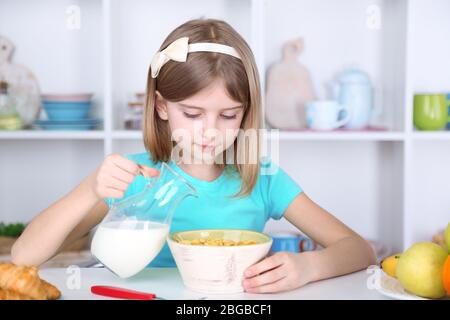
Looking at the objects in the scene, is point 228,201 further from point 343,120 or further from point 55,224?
point 343,120

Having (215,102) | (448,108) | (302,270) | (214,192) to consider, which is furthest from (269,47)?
(302,270)

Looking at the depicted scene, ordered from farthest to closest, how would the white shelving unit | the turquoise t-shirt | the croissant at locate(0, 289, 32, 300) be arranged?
the white shelving unit < the turquoise t-shirt < the croissant at locate(0, 289, 32, 300)

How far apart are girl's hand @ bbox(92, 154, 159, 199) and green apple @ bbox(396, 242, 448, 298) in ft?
1.11

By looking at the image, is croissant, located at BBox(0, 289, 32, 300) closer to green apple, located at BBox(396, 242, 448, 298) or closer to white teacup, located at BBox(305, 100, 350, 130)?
green apple, located at BBox(396, 242, 448, 298)

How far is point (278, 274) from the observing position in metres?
0.83

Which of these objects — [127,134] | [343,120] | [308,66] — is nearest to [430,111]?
[343,120]

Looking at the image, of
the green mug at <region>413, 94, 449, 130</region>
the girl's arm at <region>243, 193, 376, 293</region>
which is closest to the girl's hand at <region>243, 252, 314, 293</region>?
the girl's arm at <region>243, 193, 376, 293</region>

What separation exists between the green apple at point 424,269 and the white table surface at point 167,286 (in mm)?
48

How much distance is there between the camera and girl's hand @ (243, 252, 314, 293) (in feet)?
2.67

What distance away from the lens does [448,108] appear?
6.73 feet

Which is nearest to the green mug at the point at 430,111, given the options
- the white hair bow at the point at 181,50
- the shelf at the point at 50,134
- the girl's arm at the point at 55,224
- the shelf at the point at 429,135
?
the shelf at the point at 429,135

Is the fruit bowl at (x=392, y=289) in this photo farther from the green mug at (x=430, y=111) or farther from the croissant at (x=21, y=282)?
the green mug at (x=430, y=111)

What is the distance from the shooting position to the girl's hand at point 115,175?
0.85 m

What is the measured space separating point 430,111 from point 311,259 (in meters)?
1.22
